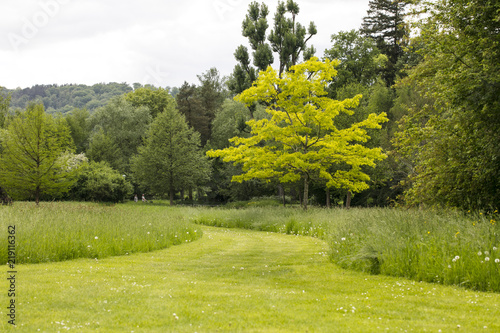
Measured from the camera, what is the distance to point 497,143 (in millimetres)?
9297

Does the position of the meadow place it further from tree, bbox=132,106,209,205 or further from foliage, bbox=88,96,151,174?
foliage, bbox=88,96,151,174

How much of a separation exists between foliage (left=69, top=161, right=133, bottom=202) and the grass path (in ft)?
98.3

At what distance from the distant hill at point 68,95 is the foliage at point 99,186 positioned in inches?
2527

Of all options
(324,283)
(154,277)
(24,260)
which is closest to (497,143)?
(324,283)

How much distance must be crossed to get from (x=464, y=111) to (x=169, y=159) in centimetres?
3400

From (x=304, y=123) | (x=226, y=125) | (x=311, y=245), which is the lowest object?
(x=311, y=245)

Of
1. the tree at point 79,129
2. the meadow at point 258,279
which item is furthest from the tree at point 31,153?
the tree at point 79,129

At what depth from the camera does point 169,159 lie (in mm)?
41375

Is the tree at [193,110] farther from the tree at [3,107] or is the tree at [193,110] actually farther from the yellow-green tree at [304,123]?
the yellow-green tree at [304,123]

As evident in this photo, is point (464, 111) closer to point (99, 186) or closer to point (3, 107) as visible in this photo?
point (99, 186)

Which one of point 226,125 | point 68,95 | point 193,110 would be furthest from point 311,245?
point 68,95

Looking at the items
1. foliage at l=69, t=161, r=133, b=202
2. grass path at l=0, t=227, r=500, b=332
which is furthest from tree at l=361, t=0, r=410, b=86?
grass path at l=0, t=227, r=500, b=332

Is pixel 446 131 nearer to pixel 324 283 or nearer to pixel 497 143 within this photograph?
pixel 497 143

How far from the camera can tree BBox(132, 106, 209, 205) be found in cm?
4109
